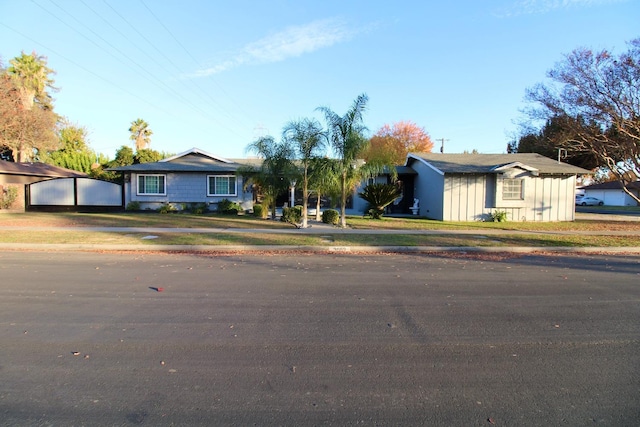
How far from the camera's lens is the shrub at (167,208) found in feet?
76.6

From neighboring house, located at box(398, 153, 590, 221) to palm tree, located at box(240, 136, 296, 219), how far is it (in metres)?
8.81

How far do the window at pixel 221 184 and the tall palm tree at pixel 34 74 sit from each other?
99.2ft

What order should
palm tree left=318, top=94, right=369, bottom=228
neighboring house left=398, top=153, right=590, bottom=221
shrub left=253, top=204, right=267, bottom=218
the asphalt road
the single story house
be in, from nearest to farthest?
the asphalt road
palm tree left=318, top=94, right=369, bottom=228
shrub left=253, top=204, right=267, bottom=218
neighboring house left=398, top=153, right=590, bottom=221
the single story house

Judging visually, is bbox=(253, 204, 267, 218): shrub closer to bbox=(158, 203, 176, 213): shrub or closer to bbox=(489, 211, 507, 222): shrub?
bbox=(158, 203, 176, 213): shrub

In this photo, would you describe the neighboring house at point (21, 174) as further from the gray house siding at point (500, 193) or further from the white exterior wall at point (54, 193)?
the gray house siding at point (500, 193)

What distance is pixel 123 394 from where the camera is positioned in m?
3.20

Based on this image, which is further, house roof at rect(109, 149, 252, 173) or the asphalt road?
house roof at rect(109, 149, 252, 173)

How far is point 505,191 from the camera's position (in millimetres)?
21703

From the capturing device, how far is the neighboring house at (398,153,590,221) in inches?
839

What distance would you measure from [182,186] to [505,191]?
769 inches

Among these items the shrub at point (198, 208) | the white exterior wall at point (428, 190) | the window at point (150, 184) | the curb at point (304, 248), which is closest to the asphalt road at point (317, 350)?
the curb at point (304, 248)

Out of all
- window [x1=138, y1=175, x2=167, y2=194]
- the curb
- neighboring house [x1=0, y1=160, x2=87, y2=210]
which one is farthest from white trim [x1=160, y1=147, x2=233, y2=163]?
the curb

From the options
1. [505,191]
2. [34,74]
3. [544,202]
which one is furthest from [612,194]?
[34,74]

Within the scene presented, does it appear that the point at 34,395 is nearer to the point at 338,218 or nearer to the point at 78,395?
the point at 78,395
